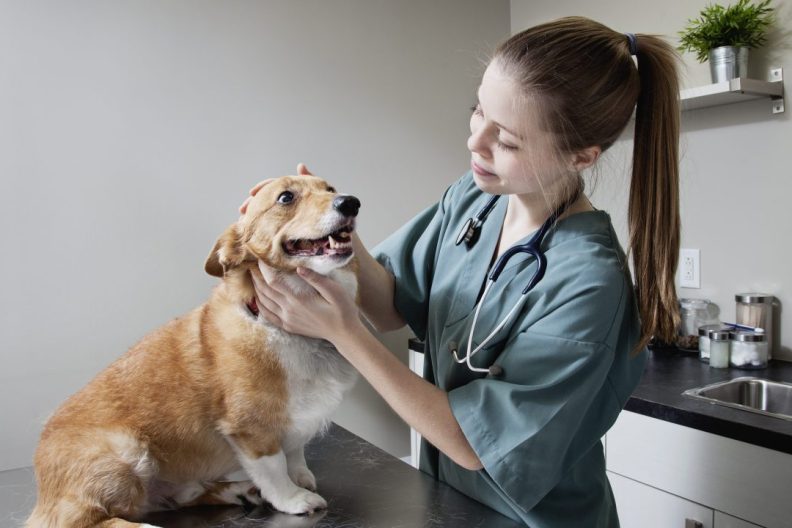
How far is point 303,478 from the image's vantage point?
1272 millimetres

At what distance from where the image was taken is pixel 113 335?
8.33 ft

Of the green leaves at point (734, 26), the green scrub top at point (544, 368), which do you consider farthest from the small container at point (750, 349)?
the green scrub top at point (544, 368)

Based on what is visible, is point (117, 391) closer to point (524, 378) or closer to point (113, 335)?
point (524, 378)

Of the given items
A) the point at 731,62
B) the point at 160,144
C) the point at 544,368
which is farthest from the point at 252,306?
the point at 731,62

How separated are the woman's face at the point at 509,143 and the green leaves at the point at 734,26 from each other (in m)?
1.47

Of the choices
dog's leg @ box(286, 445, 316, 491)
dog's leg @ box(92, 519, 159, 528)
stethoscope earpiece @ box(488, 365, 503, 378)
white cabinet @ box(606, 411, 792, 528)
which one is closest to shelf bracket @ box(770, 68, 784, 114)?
white cabinet @ box(606, 411, 792, 528)

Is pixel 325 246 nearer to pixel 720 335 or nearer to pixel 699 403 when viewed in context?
pixel 699 403

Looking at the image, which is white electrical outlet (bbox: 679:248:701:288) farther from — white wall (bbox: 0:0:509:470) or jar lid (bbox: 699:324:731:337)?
white wall (bbox: 0:0:509:470)

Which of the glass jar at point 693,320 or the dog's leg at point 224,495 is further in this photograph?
the glass jar at point 693,320

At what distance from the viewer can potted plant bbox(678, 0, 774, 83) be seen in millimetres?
2189

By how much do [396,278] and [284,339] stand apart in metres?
0.37

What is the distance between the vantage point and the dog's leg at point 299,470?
1.27 m

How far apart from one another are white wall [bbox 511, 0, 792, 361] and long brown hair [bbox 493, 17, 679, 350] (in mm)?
1044

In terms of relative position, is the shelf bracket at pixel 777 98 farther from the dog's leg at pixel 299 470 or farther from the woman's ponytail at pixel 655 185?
the dog's leg at pixel 299 470
